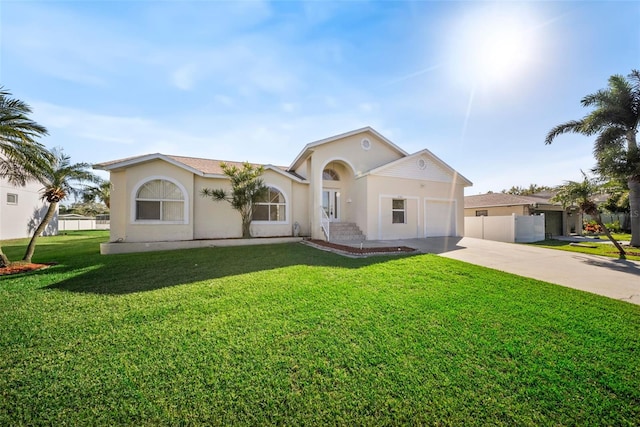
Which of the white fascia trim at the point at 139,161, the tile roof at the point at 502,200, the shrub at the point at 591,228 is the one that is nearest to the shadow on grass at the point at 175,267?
the white fascia trim at the point at 139,161

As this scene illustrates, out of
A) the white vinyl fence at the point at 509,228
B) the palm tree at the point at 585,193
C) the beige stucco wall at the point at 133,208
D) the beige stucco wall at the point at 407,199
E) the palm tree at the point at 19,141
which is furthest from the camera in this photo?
the white vinyl fence at the point at 509,228

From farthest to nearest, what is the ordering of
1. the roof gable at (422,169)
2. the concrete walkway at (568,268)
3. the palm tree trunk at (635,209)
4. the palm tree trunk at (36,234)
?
the roof gable at (422,169)
the palm tree trunk at (635,209)
the palm tree trunk at (36,234)
the concrete walkway at (568,268)

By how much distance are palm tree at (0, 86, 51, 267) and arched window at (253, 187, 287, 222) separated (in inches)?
336

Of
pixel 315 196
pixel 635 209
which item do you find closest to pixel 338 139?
pixel 315 196

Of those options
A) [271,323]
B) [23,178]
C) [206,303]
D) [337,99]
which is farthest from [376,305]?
[23,178]

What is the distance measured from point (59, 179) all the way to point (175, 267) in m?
6.85

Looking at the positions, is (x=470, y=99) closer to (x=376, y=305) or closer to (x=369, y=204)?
(x=369, y=204)

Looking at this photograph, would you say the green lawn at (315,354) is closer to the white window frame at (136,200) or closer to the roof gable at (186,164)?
the white window frame at (136,200)

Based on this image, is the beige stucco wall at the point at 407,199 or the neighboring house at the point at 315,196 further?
the beige stucco wall at the point at 407,199

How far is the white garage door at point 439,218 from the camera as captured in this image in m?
15.0

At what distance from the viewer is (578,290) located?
5.75 metres

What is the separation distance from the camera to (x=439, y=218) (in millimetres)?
15391

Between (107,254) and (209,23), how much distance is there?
33.1 ft

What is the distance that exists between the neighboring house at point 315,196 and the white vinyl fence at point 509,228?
3.04 m
